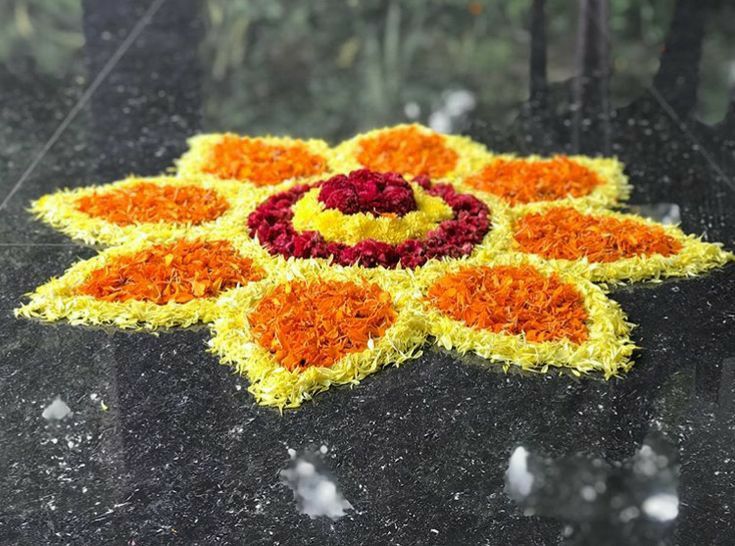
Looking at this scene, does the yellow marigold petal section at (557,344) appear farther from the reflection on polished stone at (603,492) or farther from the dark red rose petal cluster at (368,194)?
the dark red rose petal cluster at (368,194)

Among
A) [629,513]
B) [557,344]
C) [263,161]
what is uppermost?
[263,161]

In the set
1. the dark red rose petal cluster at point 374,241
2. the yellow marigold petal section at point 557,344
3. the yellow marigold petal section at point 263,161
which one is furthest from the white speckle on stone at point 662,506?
the yellow marigold petal section at point 263,161

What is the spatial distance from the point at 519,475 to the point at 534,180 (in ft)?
5.79

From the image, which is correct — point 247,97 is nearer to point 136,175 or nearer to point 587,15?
point 136,175

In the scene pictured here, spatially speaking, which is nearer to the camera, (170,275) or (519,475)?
(519,475)

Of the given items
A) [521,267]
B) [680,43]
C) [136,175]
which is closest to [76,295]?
[136,175]

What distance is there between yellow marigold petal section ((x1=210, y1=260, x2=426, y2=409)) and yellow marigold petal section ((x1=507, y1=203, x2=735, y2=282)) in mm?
553

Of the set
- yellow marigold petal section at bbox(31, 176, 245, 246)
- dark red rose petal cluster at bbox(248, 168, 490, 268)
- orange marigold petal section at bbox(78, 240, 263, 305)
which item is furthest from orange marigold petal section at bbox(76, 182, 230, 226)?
orange marigold petal section at bbox(78, 240, 263, 305)

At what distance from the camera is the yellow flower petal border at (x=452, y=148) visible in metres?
4.03

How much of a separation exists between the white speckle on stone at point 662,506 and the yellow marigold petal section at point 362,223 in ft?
4.34

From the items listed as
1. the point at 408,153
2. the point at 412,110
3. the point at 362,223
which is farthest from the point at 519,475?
the point at 412,110

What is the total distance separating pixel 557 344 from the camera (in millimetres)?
2766

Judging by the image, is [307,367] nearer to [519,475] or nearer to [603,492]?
[519,475]

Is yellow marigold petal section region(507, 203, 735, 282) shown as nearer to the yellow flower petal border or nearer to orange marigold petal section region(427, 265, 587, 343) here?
orange marigold petal section region(427, 265, 587, 343)
